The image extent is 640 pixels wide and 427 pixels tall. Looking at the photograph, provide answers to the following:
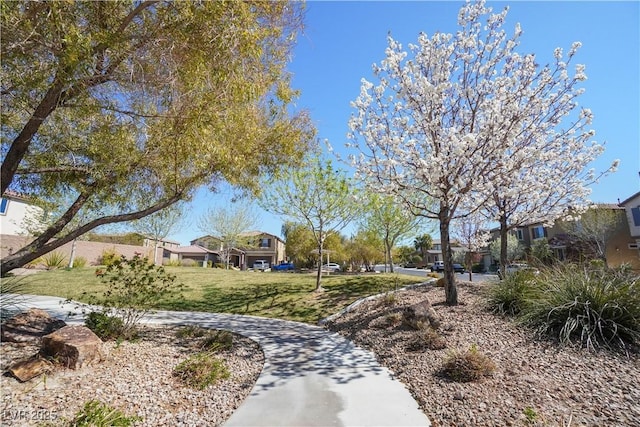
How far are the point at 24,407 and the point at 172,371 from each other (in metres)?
1.62

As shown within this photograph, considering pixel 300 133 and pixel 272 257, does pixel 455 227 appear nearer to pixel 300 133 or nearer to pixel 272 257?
pixel 300 133

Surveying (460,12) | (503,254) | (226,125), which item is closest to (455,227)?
(503,254)

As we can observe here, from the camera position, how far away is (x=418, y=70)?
7766 mm

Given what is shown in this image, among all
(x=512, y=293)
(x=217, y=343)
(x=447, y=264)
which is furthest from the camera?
(x=447, y=264)

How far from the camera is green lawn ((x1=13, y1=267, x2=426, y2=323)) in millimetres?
10578

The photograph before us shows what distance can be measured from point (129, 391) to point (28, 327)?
143 inches

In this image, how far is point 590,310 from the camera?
503 centimetres

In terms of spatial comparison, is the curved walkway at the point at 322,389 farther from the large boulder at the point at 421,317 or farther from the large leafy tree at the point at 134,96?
the large leafy tree at the point at 134,96

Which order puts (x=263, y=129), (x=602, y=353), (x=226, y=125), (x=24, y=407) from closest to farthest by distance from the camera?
1. (x=24, y=407)
2. (x=602, y=353)
3. (x=226, y=125)
4. (x=263, y=129)

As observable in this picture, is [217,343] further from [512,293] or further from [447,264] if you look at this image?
[512,293]

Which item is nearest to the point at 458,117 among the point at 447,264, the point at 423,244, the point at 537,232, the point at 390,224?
the point at 447,264

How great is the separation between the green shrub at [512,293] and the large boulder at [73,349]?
747 cm

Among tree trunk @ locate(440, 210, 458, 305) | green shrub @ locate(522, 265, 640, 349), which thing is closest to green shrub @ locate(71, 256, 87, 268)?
tree trunk @ locate(440, 210, 458, 305)

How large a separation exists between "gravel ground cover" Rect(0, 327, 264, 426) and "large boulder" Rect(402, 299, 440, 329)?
3.36m
